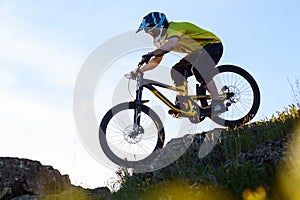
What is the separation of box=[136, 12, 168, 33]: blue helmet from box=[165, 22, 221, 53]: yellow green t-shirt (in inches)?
6.5

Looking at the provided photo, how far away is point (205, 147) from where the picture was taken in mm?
8227

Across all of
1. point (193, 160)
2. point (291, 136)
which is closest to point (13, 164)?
point (193, 160)

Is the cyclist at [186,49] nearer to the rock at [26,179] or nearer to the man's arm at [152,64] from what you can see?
the man's arm at [152,64]

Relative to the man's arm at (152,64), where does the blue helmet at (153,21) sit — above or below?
above

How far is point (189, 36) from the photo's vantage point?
32.3 ft

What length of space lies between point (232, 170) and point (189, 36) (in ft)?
14.5

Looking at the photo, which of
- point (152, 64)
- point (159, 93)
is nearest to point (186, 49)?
point (152, 64)

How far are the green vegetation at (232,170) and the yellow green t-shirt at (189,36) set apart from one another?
1904mm

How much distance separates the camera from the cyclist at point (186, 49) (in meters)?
9.67

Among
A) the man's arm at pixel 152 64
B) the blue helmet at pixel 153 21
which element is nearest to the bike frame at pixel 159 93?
the man's arm at pixel 152 64

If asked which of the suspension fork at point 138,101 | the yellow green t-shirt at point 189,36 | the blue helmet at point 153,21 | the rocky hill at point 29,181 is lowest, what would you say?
the rocky hill at point 29,181

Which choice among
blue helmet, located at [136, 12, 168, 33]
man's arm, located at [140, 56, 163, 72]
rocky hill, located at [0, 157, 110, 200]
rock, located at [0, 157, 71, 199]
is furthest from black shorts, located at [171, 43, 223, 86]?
rock, located at [0, 157, 71, 199]

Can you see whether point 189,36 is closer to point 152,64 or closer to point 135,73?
point 152,64

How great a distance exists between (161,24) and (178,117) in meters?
1.70
